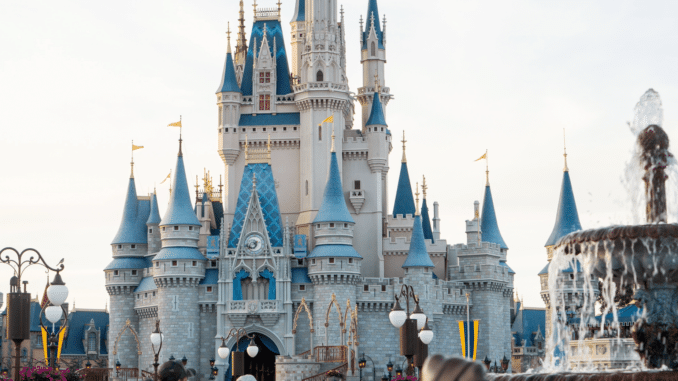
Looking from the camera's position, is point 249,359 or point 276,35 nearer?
point 249,359

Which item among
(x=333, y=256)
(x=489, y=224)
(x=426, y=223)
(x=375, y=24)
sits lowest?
(x=333, y=256)

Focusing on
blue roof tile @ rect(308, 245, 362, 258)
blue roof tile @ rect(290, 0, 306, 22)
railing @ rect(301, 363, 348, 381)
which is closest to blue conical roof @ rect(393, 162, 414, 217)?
blue roof tile @ rect(308, 245, 362, 258)

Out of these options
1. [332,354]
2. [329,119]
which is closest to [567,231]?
[329,119]

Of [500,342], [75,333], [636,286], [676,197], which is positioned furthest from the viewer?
[75,333]

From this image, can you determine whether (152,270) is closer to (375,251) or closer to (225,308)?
(225,308)

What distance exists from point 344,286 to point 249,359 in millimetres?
6338

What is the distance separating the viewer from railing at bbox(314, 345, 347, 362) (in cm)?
4694

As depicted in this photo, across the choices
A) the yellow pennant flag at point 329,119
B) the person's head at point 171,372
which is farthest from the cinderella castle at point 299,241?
the person's head at point 171,372

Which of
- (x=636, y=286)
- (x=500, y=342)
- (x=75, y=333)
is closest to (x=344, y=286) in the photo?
(x=500, y=342)

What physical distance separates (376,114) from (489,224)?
9.09m

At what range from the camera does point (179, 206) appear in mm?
53688

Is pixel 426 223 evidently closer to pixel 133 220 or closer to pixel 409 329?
pixel 133 220

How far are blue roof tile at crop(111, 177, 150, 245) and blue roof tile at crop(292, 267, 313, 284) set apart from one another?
29.9 feet

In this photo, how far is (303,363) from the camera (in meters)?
45.8
